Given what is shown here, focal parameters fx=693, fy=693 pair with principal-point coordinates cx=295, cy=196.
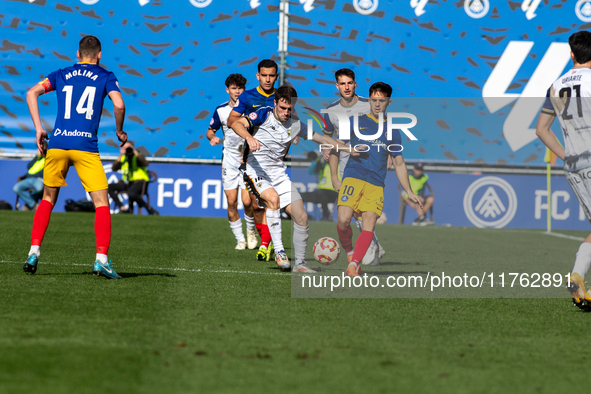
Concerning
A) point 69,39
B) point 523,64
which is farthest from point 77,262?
point 523,64

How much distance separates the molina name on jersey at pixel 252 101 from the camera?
23.3ft

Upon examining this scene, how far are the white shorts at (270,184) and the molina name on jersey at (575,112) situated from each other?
8.78 ft

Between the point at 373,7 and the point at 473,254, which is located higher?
the point at 373,7

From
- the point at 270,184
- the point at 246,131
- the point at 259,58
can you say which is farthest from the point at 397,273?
the point at 259,58

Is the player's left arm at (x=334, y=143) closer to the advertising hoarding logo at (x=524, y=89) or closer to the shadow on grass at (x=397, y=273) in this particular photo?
the shadow on grass at (x=397, y=273)

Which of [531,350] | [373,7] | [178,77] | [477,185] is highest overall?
[373,7]

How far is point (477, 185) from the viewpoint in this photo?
16.6 m

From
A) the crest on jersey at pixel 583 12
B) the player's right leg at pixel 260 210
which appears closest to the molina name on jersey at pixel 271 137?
the player's right leg at pixel 260 210

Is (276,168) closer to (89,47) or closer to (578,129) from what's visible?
(89,47)

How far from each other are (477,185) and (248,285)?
39.1 feet

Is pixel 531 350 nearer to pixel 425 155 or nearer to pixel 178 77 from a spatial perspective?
pixel 425 155

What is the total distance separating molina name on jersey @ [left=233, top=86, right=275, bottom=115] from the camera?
7102 millimetres

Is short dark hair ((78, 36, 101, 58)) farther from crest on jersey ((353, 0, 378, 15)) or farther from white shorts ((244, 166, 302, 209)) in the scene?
crest on jersey ((353, 0, 378, 15))

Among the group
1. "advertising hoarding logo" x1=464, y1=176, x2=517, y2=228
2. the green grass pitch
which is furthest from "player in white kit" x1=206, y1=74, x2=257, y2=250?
"advertising hoarding logo" x1=464, y1=176, x2=517, y2=228
